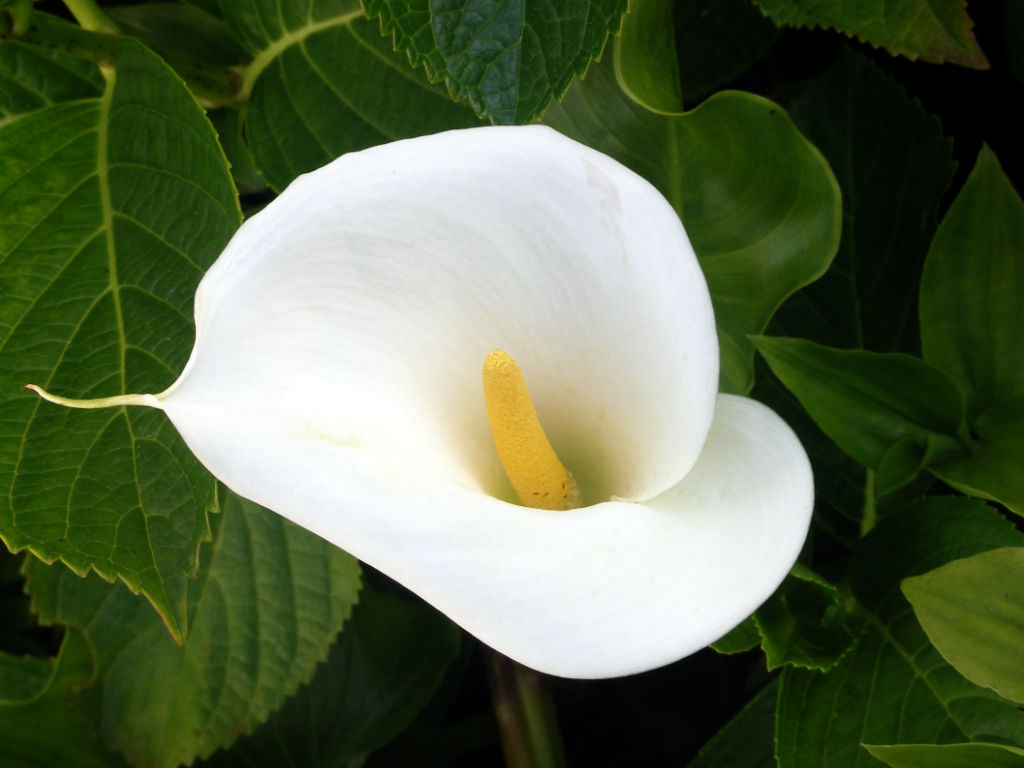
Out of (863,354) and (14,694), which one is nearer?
(863,354)

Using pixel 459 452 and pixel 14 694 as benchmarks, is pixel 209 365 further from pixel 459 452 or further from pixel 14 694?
pixel 14 694

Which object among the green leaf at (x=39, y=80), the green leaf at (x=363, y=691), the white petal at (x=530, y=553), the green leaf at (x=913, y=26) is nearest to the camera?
the white petal at (x=530, y=553)

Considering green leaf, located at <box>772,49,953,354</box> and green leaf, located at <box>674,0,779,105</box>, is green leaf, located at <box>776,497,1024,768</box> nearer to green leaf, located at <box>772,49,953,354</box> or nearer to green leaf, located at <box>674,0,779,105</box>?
green leaf, located at <box>772,49,953,354</box>

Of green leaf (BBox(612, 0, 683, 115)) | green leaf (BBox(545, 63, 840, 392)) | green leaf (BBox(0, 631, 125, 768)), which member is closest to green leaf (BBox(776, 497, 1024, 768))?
green leaf (BBox(545, 63, 840, 392))

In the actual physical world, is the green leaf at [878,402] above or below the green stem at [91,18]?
below

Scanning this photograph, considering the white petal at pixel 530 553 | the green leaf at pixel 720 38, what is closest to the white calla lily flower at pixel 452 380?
the white petal at pixel 530 553

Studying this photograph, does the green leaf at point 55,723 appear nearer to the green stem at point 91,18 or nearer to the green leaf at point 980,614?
the green stem at point 91,18

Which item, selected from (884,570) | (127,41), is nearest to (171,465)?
(127,41)
